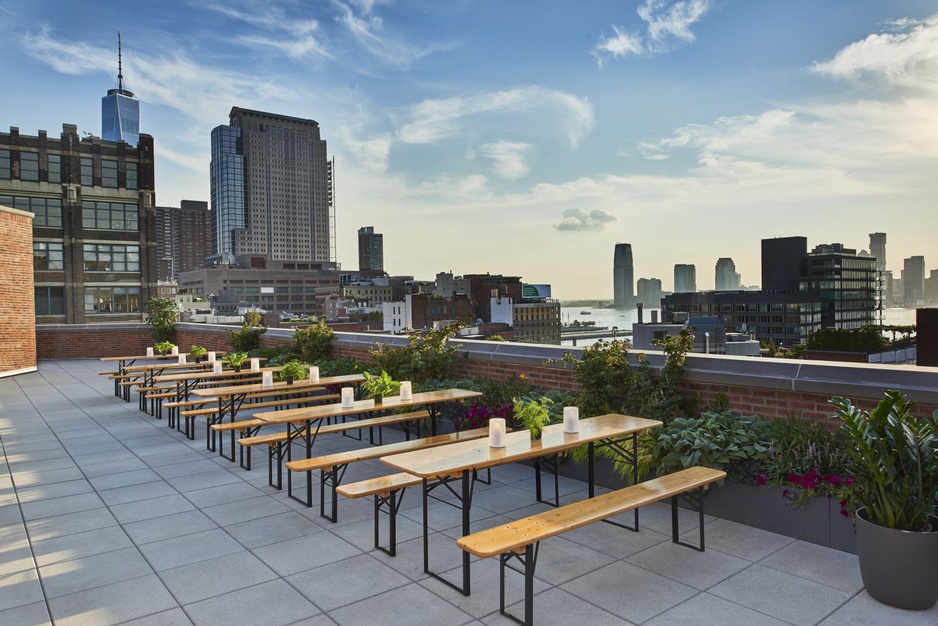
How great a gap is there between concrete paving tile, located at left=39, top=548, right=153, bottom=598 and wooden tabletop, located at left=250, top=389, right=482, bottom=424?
6.26 feet

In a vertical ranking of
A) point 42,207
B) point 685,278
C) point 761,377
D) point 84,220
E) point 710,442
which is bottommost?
point 710,442

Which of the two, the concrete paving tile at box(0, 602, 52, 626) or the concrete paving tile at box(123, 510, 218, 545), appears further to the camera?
the concrete paving tile at box(123, 510, 218, 545)

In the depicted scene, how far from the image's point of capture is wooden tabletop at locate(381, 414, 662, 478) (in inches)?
171

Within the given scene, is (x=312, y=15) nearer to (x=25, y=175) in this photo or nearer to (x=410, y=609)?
(x=410, y=609)

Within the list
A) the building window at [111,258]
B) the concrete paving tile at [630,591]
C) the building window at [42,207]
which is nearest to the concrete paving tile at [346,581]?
the concrete paving tile at [630,591]

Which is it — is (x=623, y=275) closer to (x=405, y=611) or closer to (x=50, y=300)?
(x=50, y=300)

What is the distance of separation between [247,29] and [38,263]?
34.8 m

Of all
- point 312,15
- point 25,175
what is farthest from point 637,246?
point 312,15

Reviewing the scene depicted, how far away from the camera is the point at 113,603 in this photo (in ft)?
13.3

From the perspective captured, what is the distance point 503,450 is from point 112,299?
50024 millimetres

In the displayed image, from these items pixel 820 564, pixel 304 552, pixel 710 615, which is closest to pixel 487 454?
pixel 304 552

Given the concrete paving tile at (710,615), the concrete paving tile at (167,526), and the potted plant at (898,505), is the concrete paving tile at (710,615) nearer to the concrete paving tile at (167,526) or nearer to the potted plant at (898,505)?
the potted plant at (898,505)

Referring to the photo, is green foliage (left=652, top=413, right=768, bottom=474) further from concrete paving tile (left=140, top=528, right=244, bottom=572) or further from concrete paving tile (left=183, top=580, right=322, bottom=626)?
concrete paving tile (left=140, top=528, right=244, bottom=572)

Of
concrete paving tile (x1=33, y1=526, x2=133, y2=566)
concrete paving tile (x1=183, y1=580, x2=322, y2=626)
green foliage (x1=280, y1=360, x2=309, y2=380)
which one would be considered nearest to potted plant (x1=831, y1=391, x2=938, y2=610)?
concrete paving tile (x1=183, y1=580, x2=322, y2=626)
